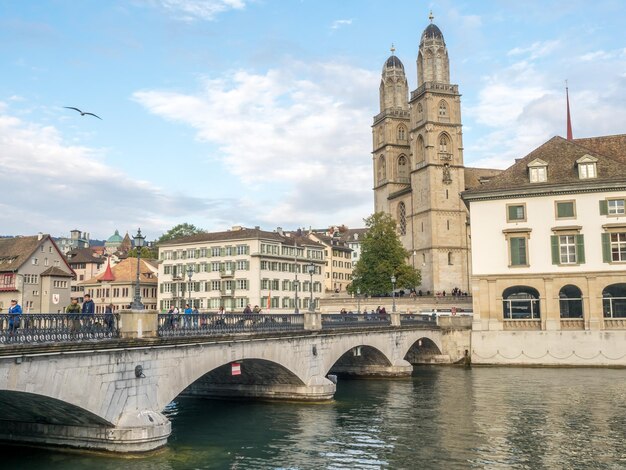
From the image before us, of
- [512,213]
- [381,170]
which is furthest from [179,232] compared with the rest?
[512,213]

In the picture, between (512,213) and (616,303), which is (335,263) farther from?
(616,303)

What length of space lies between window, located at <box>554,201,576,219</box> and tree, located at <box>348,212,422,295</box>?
3192cm

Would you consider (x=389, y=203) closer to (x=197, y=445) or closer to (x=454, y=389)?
(x=454, y=389)

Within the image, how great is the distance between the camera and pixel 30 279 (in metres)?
80.4

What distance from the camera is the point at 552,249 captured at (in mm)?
50750

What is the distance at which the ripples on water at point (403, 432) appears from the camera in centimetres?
2095

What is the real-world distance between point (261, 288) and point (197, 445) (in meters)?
65.0

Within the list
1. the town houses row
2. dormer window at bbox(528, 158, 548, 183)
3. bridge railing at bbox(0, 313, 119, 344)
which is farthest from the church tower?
bridge railing at bbox(0, 313, 119, 344)

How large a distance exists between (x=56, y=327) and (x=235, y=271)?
71287 millimetres

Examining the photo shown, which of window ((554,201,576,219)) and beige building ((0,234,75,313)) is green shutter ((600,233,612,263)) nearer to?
window ((554,201,576,219))

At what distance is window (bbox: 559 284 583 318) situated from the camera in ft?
167

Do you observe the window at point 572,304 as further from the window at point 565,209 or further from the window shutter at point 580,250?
the window at point 565,209

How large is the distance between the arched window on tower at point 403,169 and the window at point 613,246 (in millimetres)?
57332

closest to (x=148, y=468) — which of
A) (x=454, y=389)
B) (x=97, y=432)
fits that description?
(x=97, y=432)
